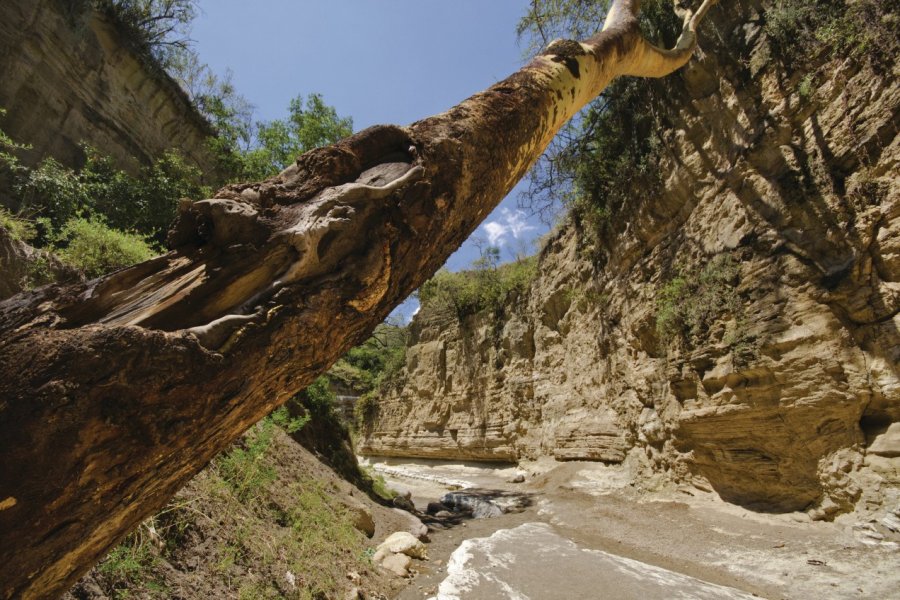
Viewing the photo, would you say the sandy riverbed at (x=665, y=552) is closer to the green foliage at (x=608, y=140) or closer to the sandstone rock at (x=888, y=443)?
the sandstone rock at (x=888, y=443)

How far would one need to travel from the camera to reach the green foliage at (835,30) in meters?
5.57

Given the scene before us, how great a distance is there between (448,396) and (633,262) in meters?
10.9

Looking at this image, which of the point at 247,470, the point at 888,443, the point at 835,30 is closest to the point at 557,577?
the point at 247,470

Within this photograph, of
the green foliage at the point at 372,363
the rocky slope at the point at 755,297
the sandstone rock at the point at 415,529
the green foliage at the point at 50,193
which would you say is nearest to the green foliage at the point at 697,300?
the rocky slope at the point at 755,297

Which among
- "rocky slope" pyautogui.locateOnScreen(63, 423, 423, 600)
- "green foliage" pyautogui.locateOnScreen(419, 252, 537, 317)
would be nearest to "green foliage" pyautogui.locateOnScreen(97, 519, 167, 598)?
"rocky slope" pyautogui.locateOnScreen(63, 423, 423, 600)

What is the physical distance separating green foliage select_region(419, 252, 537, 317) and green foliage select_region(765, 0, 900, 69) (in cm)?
1022

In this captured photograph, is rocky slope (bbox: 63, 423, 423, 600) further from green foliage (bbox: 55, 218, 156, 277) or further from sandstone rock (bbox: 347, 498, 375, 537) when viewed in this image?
green foliage (bbox: 55, 218, 156, 277)

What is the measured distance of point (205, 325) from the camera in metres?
1.03

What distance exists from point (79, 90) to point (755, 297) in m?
15.7

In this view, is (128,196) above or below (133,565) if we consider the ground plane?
above

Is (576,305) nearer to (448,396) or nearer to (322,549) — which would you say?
(448,396)

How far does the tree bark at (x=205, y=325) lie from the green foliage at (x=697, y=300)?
22.8 ft

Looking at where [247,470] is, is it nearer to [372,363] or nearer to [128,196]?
[128,196]

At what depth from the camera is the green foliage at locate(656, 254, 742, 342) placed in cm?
712
